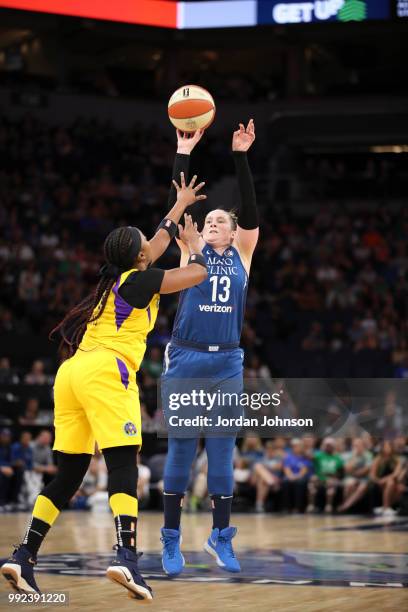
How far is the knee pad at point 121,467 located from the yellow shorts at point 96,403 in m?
0.05

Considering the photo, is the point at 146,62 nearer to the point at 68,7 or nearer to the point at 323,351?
the point at 68,7

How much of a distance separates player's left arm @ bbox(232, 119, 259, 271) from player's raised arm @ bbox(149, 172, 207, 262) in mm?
409

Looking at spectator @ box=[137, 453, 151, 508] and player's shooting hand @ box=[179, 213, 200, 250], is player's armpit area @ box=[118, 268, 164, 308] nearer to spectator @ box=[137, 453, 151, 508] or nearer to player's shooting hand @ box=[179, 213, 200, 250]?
player's shooting hand @ box=[179, 213, 200, 250]

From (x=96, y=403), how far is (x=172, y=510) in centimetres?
139

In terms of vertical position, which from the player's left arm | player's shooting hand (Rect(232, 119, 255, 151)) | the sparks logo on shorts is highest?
player's shooting hand (Rect(232, 119, 255, 151))

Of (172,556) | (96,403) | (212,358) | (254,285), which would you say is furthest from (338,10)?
(96,403)

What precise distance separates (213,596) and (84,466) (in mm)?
1137

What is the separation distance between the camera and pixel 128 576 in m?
5.74

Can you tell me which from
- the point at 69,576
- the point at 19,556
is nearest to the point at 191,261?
the point at 19,556

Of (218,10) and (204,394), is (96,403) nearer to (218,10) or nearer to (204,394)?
(204,394)

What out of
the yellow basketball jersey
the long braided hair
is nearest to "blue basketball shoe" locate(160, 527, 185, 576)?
the yellow basketball jersey

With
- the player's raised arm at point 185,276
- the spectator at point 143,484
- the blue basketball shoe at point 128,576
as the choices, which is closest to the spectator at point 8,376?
the spectator at point 143,484

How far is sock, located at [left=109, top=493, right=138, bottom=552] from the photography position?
602 cm

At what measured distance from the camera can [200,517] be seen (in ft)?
46.5
